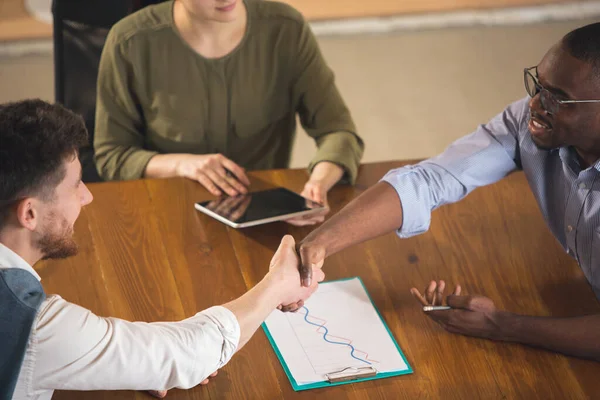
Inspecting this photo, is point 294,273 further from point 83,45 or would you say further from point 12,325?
point 83,45

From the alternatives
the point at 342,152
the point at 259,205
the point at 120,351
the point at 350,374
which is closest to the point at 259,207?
the point at 259,205

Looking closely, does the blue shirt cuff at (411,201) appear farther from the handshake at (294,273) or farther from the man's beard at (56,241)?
the man's beard at (56,241)

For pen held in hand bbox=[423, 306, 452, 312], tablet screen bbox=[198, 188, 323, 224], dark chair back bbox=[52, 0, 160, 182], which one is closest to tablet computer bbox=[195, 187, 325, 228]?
tablet screen bbox=[198, 188, 323, 224]

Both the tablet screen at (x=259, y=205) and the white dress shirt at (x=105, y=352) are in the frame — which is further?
the tablet screen at (x=259, y=205)

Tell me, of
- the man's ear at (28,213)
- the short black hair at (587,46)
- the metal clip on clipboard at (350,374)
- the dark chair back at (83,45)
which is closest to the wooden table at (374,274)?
the metal clip on clipboard at (350,374)

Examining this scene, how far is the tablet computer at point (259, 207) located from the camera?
1934 mm

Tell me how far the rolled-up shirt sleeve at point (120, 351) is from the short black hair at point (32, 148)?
0.17 metres

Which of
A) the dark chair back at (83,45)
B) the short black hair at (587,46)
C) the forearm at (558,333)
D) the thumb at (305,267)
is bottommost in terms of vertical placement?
the dark chair back at (83,45)

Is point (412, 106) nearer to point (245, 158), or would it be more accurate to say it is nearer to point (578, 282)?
point (245, 158)

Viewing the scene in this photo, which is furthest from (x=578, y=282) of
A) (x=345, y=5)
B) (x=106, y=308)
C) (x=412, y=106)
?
(x=345, y=5)

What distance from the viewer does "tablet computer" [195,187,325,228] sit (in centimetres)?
193

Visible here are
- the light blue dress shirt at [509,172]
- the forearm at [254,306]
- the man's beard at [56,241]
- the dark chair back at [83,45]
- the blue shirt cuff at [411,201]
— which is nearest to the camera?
the man's beard at [56,241]

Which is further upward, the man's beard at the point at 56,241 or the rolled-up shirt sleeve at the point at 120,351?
the man's beard at the point at 56,241

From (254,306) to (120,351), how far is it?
30cm
